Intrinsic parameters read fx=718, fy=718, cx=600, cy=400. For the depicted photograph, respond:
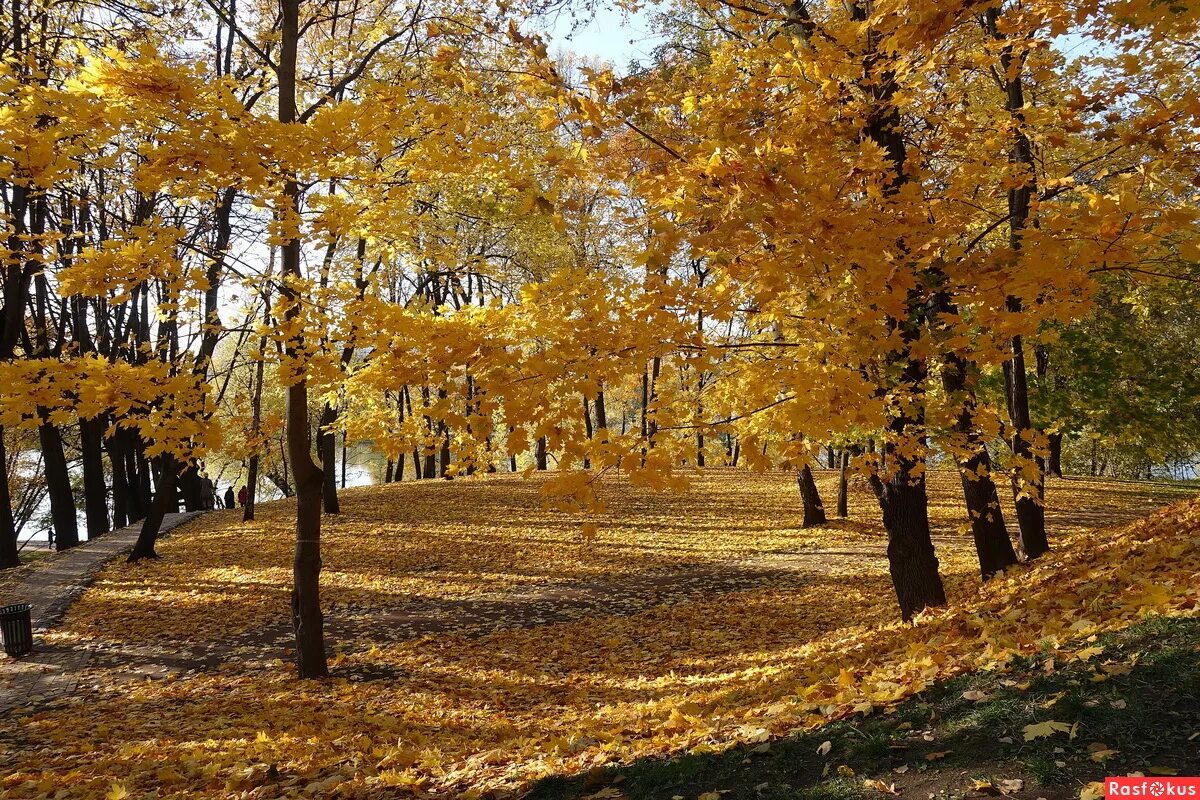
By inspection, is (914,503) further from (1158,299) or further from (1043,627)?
(1158,299)

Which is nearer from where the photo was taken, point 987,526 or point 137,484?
point 987,526

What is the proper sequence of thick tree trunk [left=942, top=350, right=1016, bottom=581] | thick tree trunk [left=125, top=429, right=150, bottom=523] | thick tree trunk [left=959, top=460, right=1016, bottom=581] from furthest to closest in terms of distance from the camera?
thick tree trunk [left=125, top=429, right=150, bottom=523]
thick tree trunk [left=959, top=460, right=1016, bottom=581]
thick tree trunk [left=942, top=350, right=1016, bottom=581]

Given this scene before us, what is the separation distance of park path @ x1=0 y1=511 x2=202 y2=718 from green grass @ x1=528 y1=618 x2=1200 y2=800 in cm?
660

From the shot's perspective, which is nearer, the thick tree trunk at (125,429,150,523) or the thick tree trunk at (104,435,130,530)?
the thick tree trunk at (104,435,130,530)

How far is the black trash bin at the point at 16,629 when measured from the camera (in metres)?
8.38

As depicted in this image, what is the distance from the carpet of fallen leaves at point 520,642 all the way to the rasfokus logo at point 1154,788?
3.34 ft

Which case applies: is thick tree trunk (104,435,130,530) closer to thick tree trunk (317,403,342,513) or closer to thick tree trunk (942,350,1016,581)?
thick tree trunk (317,403,342,513)

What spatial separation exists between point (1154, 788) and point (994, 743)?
0.57m

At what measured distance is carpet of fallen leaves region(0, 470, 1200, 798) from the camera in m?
4.46

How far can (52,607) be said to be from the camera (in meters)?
10.7

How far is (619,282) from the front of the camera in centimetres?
391

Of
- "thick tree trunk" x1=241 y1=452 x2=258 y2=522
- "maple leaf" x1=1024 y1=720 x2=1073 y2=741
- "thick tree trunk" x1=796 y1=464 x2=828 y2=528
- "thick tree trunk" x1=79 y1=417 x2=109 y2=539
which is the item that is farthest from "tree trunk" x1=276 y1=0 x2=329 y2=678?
"thick tree trunk" x1=79 y1=417 x2=109 y2=539

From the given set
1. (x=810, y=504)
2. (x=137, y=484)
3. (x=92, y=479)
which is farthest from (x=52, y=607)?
(x=137, y=484)

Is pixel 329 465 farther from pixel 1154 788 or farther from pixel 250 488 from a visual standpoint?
pixel 1154 788
